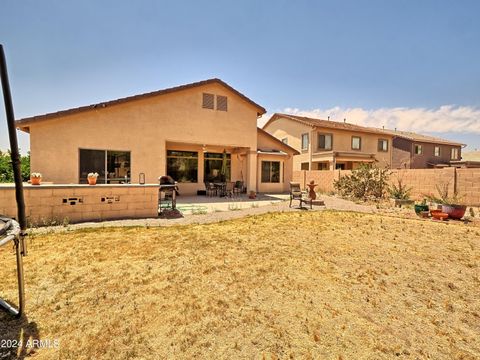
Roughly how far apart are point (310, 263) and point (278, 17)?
37.5 ft

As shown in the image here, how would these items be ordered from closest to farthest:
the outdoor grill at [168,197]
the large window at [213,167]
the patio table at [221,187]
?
the outdoor grill at [168,197]
the patio table at [221,187]
the large window at [213,167]

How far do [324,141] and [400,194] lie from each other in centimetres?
1417

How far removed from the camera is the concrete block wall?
7531 mm

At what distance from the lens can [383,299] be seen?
375 centimetres

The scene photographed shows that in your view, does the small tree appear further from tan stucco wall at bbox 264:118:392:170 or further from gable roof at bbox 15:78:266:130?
tan stucco wall at bbox 264:118:392:170

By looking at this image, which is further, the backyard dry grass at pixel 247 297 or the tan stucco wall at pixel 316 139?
the tan stucco wall at pixel 316 139

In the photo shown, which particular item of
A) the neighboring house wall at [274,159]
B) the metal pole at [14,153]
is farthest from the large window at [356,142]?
the metal pole at [14,153]

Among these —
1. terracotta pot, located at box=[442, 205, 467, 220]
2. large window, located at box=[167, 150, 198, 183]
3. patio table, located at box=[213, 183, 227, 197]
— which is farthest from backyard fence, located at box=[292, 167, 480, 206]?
large window, located at box=[167, 150, 198, 183]

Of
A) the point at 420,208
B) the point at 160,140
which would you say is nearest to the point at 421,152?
the point at 420,208

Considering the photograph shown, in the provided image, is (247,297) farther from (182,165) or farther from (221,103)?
(182,165)

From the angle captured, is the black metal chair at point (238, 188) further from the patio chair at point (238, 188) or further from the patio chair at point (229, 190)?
the patio chair at point (229, 190)

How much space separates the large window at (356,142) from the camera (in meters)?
29.1

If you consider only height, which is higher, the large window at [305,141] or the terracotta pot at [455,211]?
the large window at [305,141]

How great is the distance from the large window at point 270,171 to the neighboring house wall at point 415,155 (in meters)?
23.7
